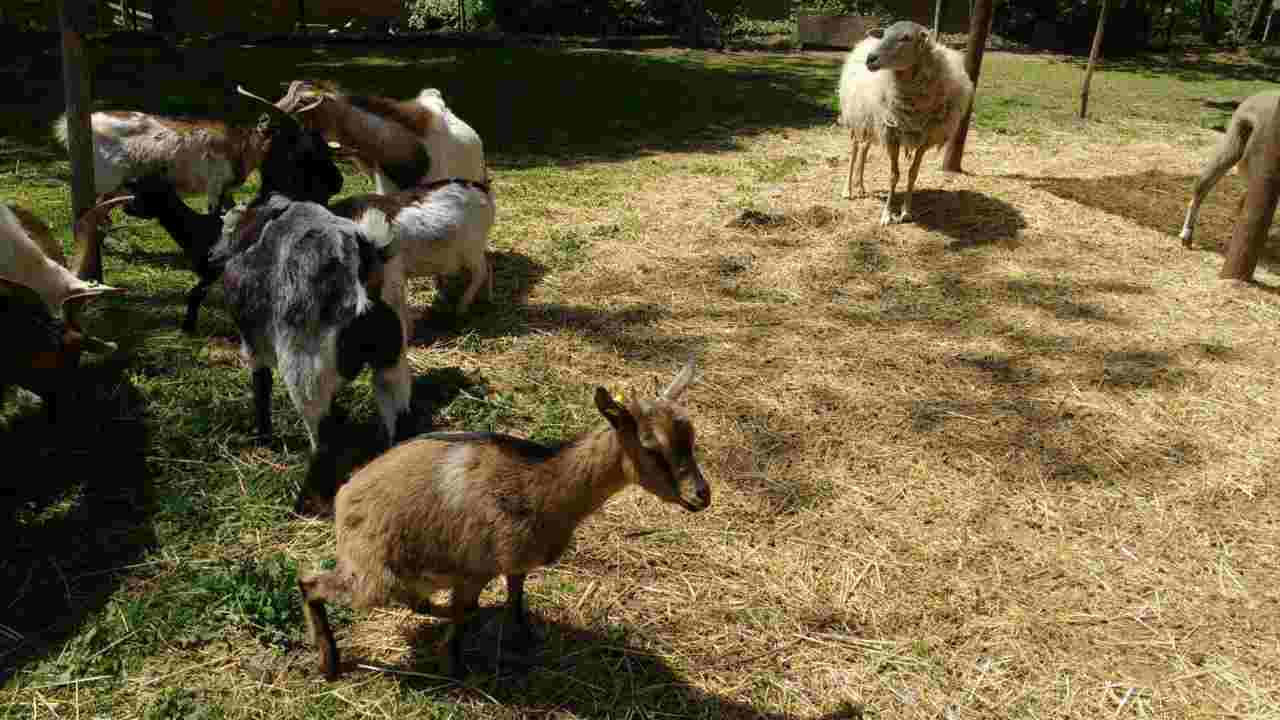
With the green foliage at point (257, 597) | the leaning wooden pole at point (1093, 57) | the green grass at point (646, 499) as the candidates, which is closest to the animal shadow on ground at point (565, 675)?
the green grass at point (646, 499)

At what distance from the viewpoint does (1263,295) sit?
24.0 feet

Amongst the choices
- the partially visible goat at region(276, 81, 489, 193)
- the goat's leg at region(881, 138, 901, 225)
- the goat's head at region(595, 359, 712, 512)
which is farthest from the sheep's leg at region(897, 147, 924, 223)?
the goat's head at region(595, 359, 712, 512)

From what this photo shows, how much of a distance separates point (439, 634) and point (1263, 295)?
7.35 m

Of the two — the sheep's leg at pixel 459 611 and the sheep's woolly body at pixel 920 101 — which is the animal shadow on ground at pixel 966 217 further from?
the sheep's leg at pixel 459 611

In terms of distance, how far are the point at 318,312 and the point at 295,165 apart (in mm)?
2284

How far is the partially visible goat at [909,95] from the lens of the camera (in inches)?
328

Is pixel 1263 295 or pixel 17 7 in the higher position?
pixel 17 7

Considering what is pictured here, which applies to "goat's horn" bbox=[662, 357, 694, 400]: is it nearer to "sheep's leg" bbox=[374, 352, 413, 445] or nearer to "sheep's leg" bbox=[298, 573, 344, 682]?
"sheep's leg" bbox=[298, 573, 344, 682]

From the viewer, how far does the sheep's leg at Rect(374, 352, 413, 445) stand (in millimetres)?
4180

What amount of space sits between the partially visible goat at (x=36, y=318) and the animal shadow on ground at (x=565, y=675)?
2.19 m

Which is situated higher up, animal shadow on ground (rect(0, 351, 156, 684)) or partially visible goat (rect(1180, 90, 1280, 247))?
partially visible goat (rect(1180, 90, 1280, 247))

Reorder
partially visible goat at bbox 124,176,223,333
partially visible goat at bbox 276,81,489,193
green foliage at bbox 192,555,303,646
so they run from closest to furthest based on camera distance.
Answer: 1. green foliage at bbox 192,555,303,646
2. partially visible goat at bbox 124,176,223,333
3. partially visible goat at bbox 276,81,489,193

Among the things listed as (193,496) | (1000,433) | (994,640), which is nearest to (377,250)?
(193,496)

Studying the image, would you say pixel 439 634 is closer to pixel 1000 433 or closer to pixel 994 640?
pixel 994 640
